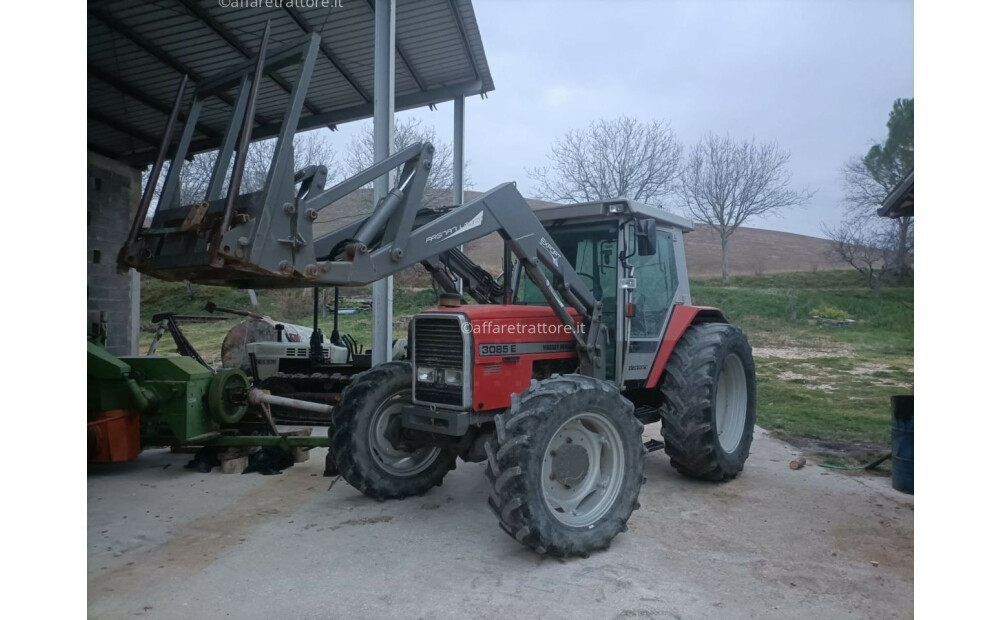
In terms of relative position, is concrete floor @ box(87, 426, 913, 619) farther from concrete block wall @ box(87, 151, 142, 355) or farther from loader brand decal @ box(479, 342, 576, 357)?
concrete block wall @ box(87, 151, 142, 355)

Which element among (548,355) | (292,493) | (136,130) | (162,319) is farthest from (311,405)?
(136,130)

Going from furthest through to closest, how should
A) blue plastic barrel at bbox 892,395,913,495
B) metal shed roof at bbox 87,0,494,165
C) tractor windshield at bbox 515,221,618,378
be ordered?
metal shed roof at bbox 87,0,494,165 < blue plastic barrel at bbox 892,395,913,495 < tractor windshield at bbox 515,221,618,378

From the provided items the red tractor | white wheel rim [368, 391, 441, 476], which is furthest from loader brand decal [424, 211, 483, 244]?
white wheel rim [368, 391, 441, 476]

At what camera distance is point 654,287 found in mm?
5934

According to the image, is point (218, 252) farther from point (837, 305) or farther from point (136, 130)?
point (837, 305)

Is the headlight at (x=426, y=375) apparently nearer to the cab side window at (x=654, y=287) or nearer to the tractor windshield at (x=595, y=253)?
the tractor windshield at (x=595, y=253)

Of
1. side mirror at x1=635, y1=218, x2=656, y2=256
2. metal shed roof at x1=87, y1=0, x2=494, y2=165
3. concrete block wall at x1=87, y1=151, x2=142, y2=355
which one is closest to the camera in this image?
side mirror at x1=635, y1=218, x2=656, y2=256

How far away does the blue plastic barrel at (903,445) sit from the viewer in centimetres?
562

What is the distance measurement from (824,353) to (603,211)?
1450cm

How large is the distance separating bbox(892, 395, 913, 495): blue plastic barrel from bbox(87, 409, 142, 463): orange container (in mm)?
6614

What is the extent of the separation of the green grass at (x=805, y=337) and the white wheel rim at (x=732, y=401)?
1.32 m

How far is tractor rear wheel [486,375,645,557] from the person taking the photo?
13.0 ft

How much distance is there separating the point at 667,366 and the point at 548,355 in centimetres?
124

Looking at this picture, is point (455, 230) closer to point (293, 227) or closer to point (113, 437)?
point (293, 227)
